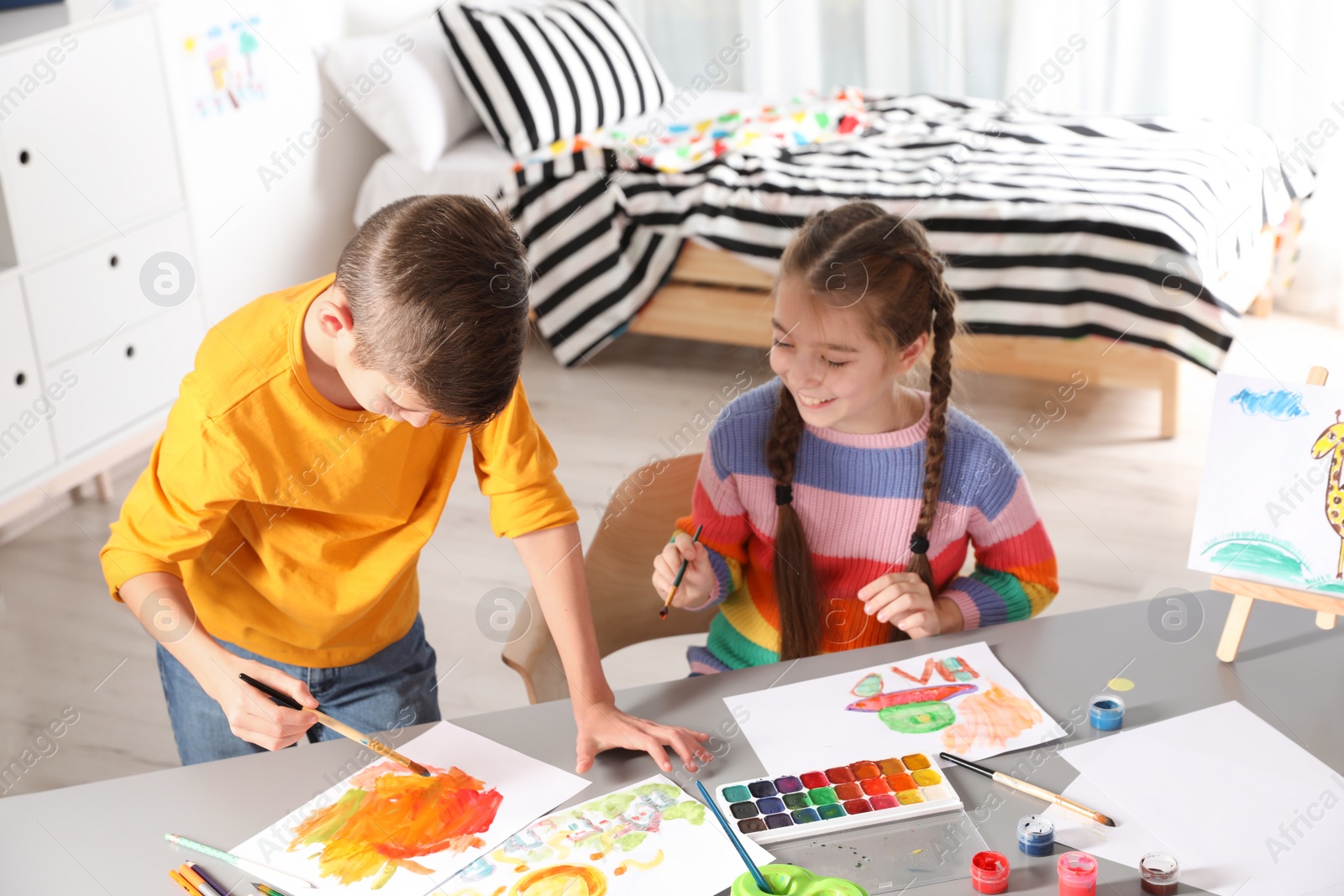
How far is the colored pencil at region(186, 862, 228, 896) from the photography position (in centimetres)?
97

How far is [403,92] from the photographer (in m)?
3.65

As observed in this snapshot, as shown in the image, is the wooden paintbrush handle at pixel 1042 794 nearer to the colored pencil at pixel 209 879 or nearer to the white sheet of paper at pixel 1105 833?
the white sheet of paper at pixel 1105 833

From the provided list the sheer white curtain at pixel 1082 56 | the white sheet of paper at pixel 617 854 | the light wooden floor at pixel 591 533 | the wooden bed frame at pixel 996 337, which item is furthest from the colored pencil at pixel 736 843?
the sheer white curtain at pixel 1082 56

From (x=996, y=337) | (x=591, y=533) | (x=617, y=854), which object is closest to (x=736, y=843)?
(x=617, y=854)

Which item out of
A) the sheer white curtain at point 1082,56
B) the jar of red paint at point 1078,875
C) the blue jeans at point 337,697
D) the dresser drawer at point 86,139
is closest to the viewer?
the jar of red paint at point 1078,875

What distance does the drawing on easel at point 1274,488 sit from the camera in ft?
3.94

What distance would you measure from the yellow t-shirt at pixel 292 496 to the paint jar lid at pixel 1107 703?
20.3 inches

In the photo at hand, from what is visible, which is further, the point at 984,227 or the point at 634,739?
the point at 984,227

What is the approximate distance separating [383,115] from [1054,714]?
9.96 feet

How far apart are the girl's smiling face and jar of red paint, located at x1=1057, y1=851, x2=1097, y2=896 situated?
0.60 meters

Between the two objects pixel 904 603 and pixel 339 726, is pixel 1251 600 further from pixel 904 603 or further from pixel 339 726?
pixel 339 726

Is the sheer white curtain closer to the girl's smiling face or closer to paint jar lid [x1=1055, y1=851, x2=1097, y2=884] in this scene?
the girl's smiling face

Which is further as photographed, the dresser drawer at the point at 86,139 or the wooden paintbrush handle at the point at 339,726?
the dresser drawer at the point at 86,139

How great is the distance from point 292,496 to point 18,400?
5.87 ft
